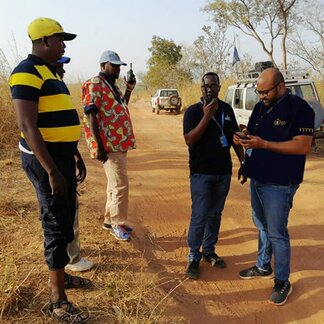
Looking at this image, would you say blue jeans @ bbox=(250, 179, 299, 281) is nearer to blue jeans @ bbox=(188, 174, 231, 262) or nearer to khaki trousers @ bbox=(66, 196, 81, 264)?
blue jeans @ bbox=(188, 174, 231, 262)

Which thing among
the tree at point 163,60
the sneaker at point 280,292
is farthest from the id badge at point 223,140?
the tree at point 163,60

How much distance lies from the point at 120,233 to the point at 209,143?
55.4 inches

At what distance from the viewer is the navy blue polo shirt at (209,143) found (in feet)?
10.2

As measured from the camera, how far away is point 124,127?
3.61 metres

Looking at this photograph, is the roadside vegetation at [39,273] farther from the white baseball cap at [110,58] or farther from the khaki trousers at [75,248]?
the white baseball cap at [110,58]

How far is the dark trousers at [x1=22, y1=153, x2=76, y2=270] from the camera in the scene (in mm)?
2297

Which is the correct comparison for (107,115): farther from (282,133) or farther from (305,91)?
(305,91)

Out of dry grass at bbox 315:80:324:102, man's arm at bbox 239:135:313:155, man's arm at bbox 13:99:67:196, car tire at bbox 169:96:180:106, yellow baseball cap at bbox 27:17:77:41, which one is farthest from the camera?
car tire at bbox 169:96:180:106

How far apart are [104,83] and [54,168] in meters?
1.57

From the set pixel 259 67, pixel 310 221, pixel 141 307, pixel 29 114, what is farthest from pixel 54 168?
pixel 259 67

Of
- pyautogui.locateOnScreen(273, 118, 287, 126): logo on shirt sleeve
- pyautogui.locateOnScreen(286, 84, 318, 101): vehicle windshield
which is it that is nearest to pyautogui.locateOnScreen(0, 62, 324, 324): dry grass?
pyautogui.locateOnScreen(273, 118, 287, 126): logo on shirt sleeve

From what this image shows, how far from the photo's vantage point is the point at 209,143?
10.2 feet

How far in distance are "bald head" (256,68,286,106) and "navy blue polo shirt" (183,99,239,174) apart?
47cm

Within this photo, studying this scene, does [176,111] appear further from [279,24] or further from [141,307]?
[141,307]
